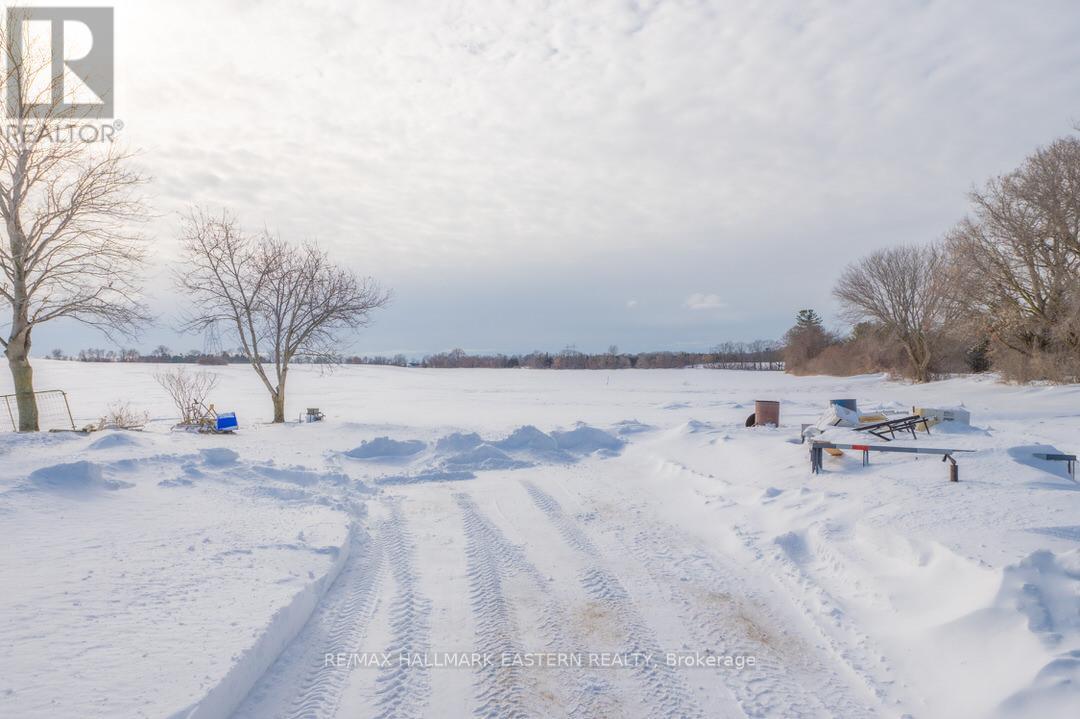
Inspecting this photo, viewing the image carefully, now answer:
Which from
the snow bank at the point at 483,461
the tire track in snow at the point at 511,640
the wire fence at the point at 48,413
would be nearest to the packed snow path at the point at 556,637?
the tire track in snow at the point at 511,640

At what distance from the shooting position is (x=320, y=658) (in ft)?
12.9

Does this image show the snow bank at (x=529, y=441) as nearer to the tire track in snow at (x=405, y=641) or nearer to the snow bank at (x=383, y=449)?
the snow bank at (x=383, y=449)

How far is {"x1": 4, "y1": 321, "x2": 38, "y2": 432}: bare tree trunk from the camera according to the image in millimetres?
13875

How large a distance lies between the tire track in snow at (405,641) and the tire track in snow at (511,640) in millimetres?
368

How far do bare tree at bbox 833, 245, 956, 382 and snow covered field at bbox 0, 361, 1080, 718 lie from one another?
33.9 meters

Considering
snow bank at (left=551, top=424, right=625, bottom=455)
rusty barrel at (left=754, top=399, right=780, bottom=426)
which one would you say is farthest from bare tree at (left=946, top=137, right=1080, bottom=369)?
snow bank at (left=551, top=424, right=625, bottom=455)

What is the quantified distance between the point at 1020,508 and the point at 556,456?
8169mm

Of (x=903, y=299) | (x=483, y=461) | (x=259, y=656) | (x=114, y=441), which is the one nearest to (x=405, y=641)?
(x=259, y=656)

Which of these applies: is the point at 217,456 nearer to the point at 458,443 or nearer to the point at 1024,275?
the point at 458,443

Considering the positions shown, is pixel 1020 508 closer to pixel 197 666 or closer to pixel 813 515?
pixel 813 515

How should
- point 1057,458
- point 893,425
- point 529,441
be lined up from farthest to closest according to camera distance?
point 529,441 → point 893,425 → point 1057,458

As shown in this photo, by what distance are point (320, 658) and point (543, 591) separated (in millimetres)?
1884

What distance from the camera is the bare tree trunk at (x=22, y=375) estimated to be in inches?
546

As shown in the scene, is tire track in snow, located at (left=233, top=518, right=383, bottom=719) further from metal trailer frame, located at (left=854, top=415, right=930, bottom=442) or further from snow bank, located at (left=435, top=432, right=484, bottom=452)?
metal trailer frame, located at (left=854, top=415, right=930, bottom=442)
